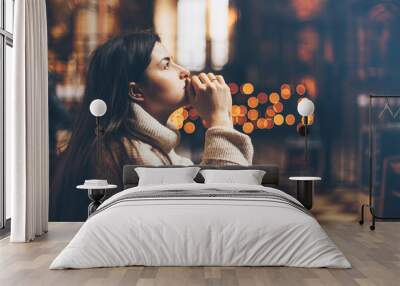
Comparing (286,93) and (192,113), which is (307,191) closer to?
(286,93)

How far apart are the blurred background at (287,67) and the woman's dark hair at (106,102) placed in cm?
13

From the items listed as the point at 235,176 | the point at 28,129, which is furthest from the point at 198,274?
the point at 28,129

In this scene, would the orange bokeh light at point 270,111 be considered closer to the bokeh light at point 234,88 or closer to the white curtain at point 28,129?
the bokeh light at point 234,88

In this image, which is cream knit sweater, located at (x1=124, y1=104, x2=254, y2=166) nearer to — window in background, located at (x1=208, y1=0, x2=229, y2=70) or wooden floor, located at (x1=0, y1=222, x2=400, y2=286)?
window in background, located at (x1=208, y1=0, x2=229, y2=70)

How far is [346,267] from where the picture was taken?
450cm

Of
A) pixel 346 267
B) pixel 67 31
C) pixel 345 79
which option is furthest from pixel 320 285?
pixel 67 31

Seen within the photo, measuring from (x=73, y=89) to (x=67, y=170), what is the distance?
3.45 feet

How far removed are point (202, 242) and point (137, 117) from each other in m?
3.16

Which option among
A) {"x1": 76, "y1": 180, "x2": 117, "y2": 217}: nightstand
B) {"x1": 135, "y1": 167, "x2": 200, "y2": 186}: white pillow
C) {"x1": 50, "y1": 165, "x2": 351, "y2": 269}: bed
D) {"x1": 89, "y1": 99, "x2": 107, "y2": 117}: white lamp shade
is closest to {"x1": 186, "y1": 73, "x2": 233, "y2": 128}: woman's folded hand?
{"x1": 135, "y1": 167, "x2": 200, "y2": 186}: white pillow

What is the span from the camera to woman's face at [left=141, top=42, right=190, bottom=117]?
7.43 m

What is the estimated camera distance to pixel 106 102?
7457 mm

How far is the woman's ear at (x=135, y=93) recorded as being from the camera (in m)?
7.43

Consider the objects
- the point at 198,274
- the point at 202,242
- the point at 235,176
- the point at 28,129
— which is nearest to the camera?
the point at 198,274

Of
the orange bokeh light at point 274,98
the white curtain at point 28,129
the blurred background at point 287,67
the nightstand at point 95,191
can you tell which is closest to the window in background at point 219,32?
the blurred background at point 287,67
